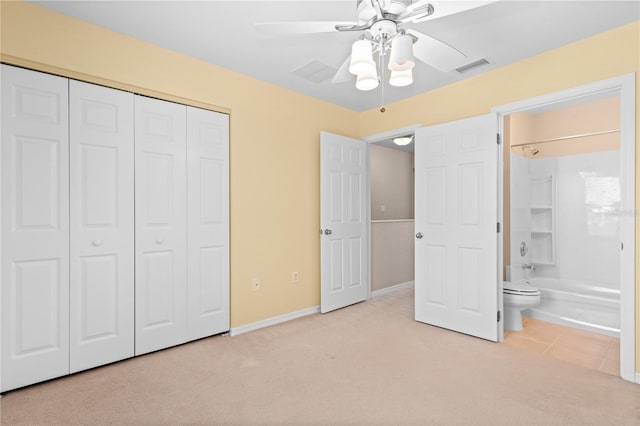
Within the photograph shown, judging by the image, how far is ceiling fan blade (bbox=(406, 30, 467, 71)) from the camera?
1.56 m

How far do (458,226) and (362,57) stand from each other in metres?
2.11

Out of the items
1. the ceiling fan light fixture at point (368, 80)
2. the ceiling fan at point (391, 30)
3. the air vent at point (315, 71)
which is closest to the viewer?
the ceiling fan at point (391, 30)

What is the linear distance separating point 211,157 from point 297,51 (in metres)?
1.19

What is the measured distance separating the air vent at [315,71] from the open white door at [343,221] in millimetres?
639

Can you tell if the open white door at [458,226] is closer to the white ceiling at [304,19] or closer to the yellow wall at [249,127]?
the white ceiling at [304,19]

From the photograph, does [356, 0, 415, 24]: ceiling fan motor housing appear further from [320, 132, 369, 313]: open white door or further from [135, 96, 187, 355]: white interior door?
[320, 132, 369, 313]: open white door

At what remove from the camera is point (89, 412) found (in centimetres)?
182

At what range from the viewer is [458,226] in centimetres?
310

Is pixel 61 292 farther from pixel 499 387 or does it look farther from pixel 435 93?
pixel 435 93

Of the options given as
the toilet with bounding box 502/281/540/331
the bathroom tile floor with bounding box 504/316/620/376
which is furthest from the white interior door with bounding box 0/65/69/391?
the toilet with bounding box 502/281/540/331

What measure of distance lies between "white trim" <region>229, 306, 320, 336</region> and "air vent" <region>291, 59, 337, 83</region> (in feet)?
8.09

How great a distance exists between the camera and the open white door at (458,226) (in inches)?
113

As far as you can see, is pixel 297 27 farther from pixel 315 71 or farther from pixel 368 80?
pixel 315 71

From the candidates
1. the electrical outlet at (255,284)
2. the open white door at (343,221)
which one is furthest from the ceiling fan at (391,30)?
the electrical outlet at (255,284)
